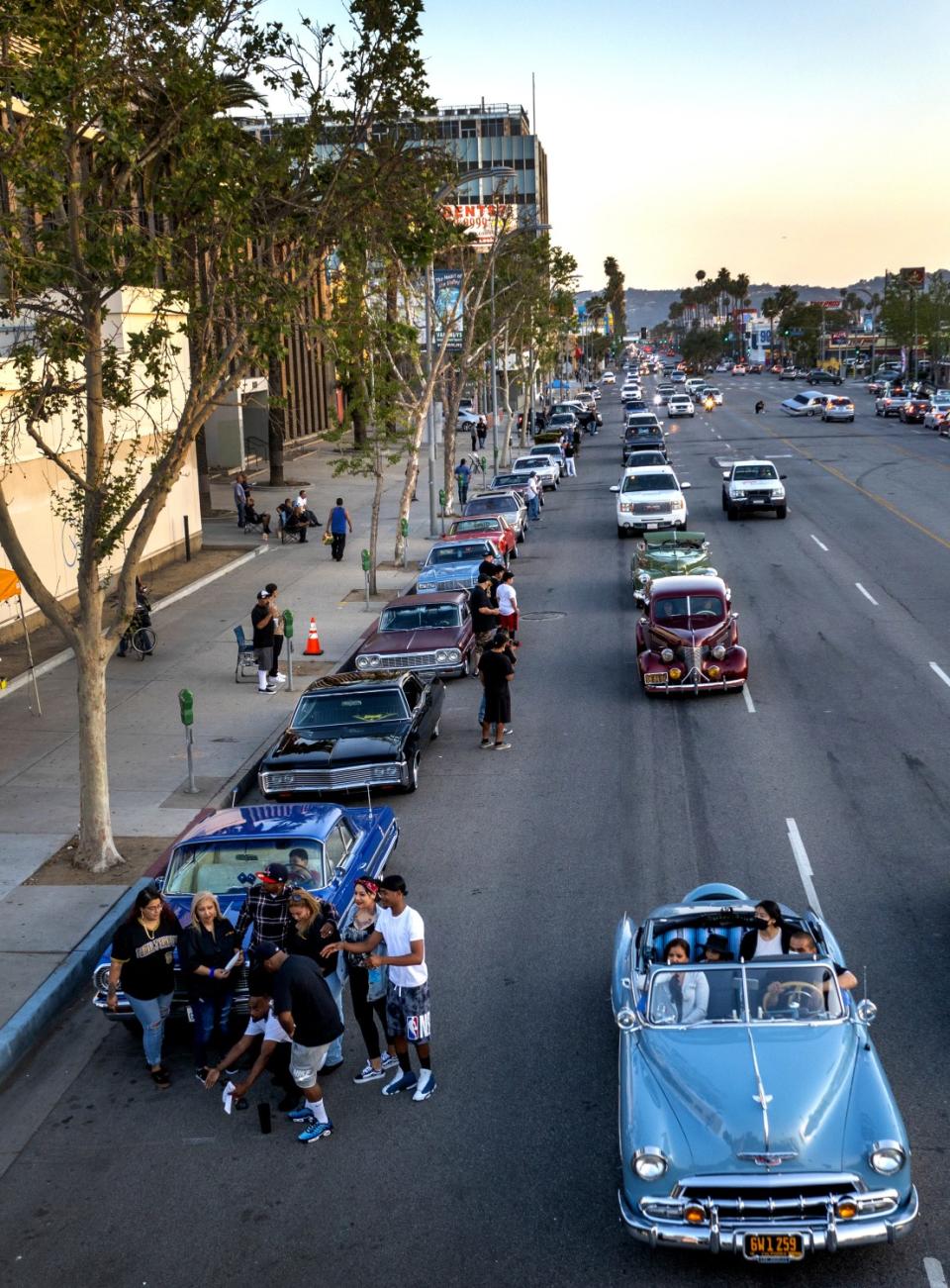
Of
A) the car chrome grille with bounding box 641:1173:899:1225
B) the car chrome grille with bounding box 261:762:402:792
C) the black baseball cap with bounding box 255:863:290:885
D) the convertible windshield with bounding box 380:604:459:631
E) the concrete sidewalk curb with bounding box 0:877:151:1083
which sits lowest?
the concrete sidewalk curb with bounding box 0:877:151:1083

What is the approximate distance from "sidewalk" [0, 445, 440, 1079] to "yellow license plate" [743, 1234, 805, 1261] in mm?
5843

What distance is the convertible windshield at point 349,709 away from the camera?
1742cm

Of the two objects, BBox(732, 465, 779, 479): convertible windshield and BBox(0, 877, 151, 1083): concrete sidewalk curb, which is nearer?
BBox(0, 877, 151, 1083): concrete sidewalk curb

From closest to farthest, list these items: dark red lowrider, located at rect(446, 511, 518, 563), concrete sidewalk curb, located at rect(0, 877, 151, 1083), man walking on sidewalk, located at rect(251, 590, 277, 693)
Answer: concrete sidewalk curb, located at rect(0, 877, 151, 1083), man walking on sidewalk, located at rect(251, 590, 277, 693), dark red lowrider, located at rect(446, 511, 518, 563)

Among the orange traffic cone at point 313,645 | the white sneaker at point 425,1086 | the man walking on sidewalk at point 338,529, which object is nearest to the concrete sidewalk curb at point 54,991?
the white sneaker at point 425,1086

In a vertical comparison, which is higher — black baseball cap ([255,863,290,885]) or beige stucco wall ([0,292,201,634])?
beige stucco wall ([0,292,201,634])

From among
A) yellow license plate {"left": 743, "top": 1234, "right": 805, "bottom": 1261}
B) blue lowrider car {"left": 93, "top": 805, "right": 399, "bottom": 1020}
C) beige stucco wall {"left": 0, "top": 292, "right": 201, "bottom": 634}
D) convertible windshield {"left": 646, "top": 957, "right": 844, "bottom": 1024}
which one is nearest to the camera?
yellow license plate {"left": 743, "top": 1234, "right": 805, "bottom": 1261}

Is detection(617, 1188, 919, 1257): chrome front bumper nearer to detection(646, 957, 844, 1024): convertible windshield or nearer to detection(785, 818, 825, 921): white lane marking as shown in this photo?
detection(646, 957, 844, 1024): convertible windshield

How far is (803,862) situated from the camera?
13.4m

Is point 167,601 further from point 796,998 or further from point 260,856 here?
point 796,998

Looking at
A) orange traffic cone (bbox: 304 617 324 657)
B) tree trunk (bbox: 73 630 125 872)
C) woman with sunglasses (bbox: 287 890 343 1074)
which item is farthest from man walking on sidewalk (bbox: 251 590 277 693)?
woman with sunglasses (bbox: 287 890 343 1074)

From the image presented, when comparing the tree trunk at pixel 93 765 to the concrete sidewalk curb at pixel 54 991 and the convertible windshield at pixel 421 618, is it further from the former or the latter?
the convertible windshield at pixel 421 618

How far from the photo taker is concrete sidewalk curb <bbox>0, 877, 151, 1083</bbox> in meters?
10.5

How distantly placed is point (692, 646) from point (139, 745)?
797 centimetres
